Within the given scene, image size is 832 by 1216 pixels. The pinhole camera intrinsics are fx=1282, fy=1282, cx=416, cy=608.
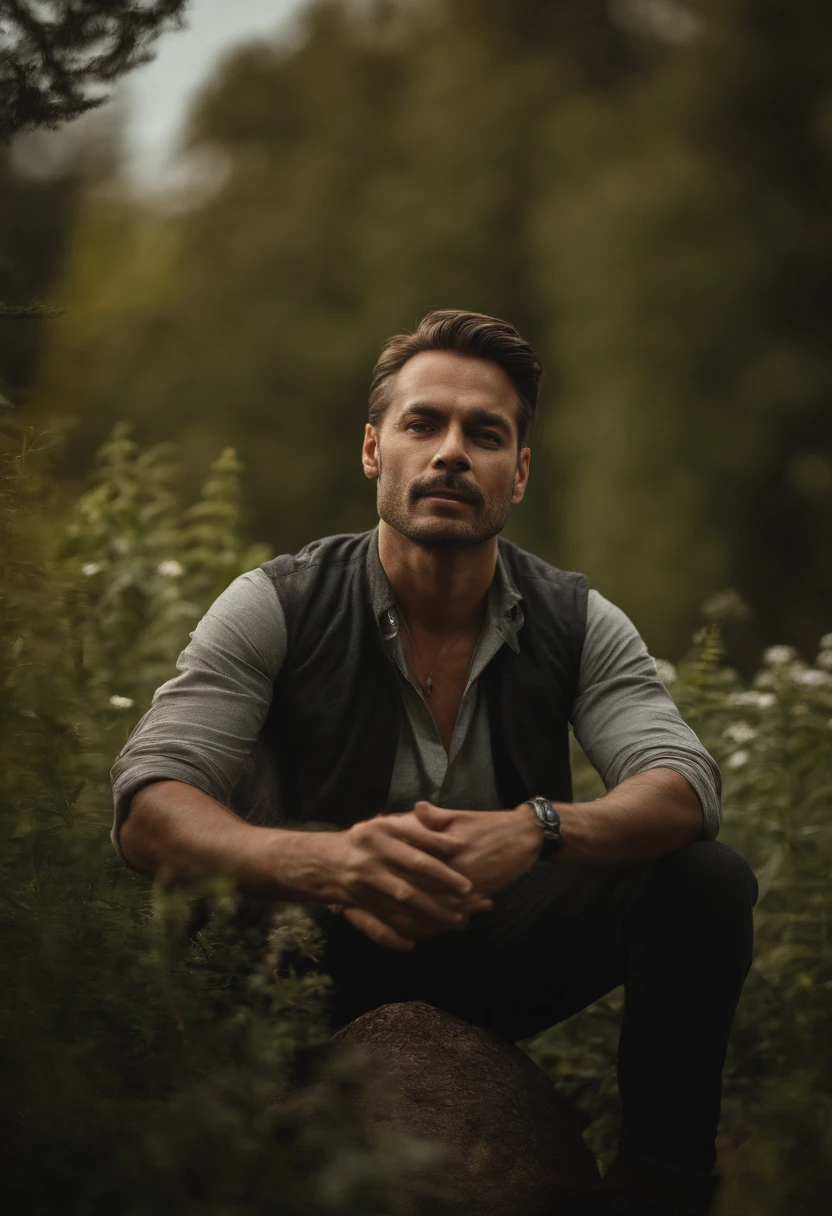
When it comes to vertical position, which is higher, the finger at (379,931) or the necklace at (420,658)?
the necklace at (420,658)

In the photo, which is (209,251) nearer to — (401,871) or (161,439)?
(161,439)

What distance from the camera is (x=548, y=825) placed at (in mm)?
2572

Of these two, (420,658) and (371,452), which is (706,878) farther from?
(371,452)

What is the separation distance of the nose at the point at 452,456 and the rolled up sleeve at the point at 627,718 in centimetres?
47

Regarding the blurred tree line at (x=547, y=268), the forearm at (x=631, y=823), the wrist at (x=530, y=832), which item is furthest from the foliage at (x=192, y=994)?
the blurred tree line at (x=547, y=268)

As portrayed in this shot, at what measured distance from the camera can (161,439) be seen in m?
9.84

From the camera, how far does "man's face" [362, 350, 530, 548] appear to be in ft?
9.98

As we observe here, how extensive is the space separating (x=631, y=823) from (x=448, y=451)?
3.27 ft

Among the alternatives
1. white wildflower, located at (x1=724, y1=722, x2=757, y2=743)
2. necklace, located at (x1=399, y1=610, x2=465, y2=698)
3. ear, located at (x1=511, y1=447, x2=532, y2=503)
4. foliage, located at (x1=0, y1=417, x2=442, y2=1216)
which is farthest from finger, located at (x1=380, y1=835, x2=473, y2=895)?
white wildflower, located at (x1=724, y1=722, x2=757, y2=743)

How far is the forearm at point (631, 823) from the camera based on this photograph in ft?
8.52

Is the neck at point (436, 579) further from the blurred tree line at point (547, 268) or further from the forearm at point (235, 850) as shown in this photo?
the blurred tree line at point (547, 268)

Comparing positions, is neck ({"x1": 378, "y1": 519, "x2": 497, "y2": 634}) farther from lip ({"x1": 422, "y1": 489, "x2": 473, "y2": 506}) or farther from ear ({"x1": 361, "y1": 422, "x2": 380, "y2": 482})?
ear ({"x1": 361, "y1": 422, "x2": 380, "y2": 482})

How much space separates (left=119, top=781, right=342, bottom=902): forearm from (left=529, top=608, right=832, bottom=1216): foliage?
1.00 metres

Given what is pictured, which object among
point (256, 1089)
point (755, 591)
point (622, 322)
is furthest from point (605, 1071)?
point (622, 322)
